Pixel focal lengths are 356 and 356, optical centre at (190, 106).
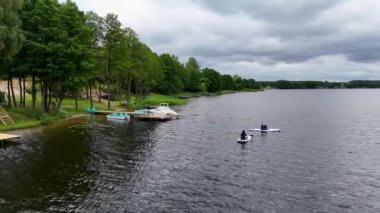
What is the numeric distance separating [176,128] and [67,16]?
28324 millimetres

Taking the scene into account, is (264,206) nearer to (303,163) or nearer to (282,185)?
(282,185)

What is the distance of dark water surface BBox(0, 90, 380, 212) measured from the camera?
26.0m

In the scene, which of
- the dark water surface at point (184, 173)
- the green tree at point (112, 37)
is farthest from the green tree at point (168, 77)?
the dark water surface at point (184, 173)

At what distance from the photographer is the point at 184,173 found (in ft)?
113

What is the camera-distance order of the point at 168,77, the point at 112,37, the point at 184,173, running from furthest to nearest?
the point at 168,77, the point at 112,37, the point at 184,173

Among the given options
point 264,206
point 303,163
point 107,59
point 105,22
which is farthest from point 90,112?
point 264,206

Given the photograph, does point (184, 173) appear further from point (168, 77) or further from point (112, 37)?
point (168, 77)

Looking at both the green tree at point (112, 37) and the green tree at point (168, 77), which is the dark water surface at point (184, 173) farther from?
the green tree at point (168, 77)

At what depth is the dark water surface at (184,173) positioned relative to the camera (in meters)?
26.0

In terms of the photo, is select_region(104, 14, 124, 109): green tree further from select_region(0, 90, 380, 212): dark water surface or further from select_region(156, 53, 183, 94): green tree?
select_region(156, 53, 183, 94): green tree

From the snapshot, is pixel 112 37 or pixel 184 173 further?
pixel 112 37

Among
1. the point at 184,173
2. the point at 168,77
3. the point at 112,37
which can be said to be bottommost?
the point at 184,173

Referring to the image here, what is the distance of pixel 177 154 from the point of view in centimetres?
4300

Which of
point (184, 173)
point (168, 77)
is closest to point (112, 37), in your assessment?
point (184, 173)
